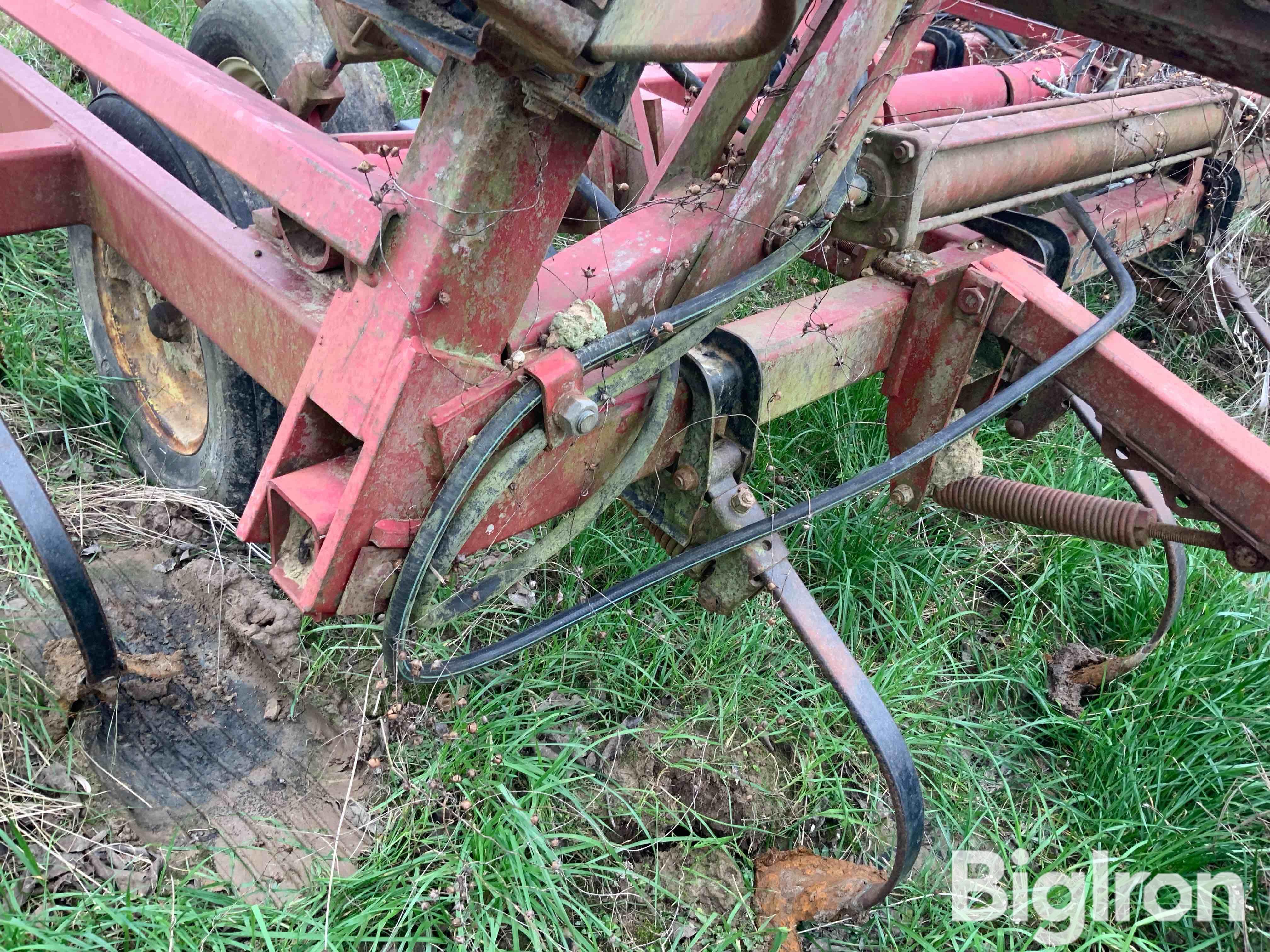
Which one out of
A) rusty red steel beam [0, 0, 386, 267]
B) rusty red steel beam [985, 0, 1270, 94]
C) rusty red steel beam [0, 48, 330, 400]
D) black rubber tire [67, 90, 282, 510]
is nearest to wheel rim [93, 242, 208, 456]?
black rubber tire [67, 90, 282, 510]

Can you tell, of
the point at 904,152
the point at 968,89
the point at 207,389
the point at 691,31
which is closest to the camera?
the point at 691,31

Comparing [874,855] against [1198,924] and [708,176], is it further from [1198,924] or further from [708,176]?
[708,176]

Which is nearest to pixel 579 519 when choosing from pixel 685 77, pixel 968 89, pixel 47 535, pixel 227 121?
pixel 227 121

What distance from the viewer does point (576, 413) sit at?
4.43 feet

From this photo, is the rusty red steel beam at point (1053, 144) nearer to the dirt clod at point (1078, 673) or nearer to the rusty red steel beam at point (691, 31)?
the rusty red steel beam at point (691, 31)

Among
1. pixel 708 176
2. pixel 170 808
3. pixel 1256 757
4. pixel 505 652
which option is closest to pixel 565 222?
pixel 708 176

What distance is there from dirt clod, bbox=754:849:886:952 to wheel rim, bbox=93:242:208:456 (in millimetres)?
1702

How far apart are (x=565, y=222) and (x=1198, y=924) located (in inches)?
84.2

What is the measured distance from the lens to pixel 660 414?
1.52m

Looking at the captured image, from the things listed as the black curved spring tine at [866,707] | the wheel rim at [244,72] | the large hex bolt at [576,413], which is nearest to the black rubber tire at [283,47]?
the wheel rim at [244,72]

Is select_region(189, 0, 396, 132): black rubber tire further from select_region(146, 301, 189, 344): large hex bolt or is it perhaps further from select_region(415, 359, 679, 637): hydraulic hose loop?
select_region(415, 359, 679, 637): hydraulic hose loop

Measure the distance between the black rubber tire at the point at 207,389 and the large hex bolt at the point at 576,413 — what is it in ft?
3.66

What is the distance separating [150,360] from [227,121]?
1.30 meters

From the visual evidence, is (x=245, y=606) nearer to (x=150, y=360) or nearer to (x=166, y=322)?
(x=166, y=322)
